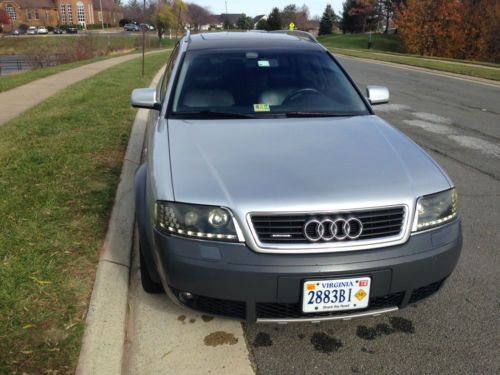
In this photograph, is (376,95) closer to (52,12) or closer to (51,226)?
(51,226)

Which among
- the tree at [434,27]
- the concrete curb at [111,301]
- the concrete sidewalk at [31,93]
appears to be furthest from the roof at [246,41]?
the tree at [434,27]

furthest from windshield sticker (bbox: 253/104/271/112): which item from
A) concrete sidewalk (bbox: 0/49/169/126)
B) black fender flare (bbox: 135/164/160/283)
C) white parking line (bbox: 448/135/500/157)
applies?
concrete sidewalk (bbox: 0/49/169/126)

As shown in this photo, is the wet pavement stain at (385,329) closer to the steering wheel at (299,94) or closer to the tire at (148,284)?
the tire at (148,284)

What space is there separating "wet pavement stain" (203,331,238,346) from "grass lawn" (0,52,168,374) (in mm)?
694

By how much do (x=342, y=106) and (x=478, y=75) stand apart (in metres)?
15.7

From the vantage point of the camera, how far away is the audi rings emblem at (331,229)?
2.28 m

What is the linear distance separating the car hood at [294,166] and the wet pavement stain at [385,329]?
0.84 meters

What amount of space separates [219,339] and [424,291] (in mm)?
1157

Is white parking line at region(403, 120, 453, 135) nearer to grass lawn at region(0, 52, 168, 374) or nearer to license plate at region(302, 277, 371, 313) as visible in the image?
grass lawn at region(0, 52, 168, 374)

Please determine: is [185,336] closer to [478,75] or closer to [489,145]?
[489,145]

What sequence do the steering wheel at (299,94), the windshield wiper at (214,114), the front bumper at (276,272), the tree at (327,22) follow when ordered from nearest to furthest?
the front bumper at (276,272), the windshield wiper at (214,114), the steering wheel at (299,94), the tree at (327,22)

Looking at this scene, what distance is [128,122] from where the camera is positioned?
7.60 m

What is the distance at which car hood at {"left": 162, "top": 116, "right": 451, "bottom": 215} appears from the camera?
2.34 metres

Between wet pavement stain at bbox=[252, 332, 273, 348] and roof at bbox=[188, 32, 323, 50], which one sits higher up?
roof at bbox=[188, 32, 323, 50]
